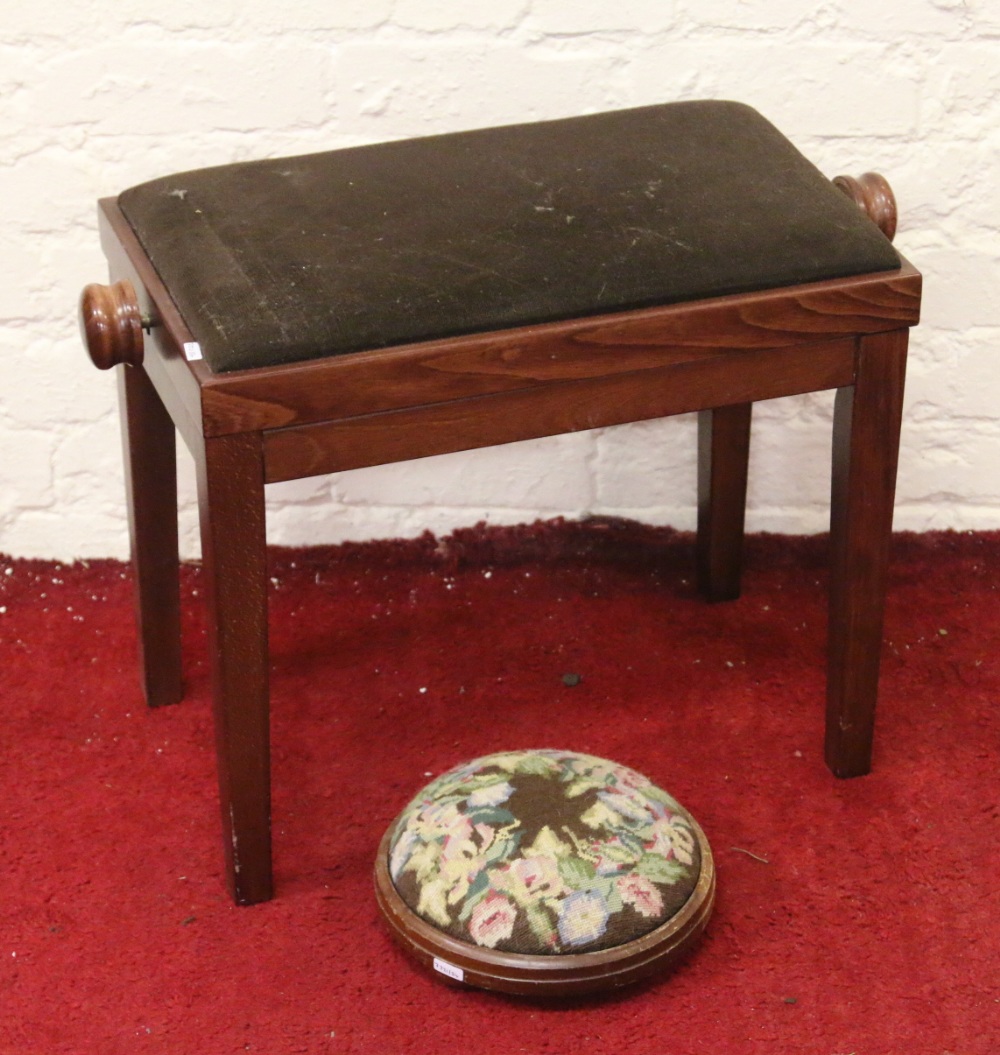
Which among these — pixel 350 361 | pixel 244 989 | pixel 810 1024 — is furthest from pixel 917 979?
pixel 350 361

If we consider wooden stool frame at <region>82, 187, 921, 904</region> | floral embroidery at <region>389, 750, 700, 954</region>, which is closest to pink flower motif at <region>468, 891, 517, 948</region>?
floral embroidery at <region>389, 750, 700, 954</region>

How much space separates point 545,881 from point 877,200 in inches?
21.7

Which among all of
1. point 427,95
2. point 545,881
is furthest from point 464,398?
point 427,95

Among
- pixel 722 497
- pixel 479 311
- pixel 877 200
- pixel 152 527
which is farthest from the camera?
pixel 722 497

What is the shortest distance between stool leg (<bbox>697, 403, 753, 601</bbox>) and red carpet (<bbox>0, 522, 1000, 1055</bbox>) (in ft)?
0.12

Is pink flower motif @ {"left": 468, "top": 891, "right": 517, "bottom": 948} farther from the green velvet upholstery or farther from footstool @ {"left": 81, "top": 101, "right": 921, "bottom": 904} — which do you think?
the green velvet upholstery

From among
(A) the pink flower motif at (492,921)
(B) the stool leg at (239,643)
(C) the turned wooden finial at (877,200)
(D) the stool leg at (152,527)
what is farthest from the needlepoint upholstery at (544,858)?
(C) the turned wooden finial at (877,200)

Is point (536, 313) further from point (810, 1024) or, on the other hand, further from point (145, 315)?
point (810, 1024)

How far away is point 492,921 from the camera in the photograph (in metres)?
1.03

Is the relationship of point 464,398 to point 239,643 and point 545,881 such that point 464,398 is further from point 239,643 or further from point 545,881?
point 545,881

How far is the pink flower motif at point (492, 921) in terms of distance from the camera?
1027mm

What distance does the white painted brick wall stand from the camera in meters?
1.34

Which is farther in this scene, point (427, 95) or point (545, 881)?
point (427, 95)

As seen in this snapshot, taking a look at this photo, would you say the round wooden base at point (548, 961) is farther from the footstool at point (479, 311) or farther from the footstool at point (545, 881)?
the footstool at point (479, 311)
